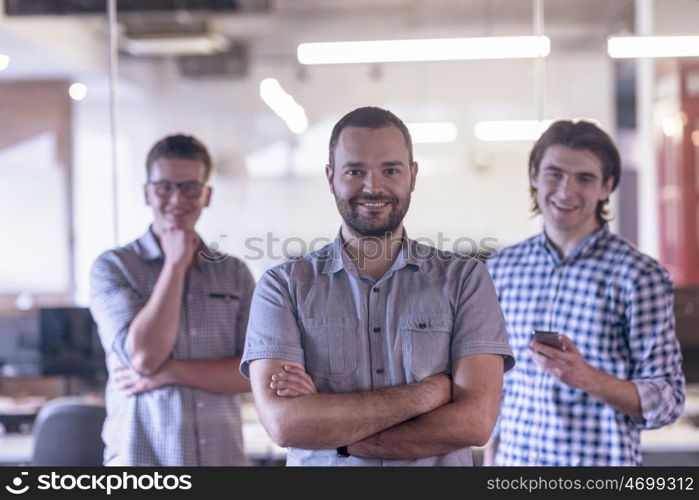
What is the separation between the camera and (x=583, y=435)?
2211 millimetres

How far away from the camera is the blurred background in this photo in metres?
2.56

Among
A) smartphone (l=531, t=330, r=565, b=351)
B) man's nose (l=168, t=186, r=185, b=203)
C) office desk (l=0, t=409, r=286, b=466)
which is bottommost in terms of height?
office desk (l=0, t=409, r=286, b=466)

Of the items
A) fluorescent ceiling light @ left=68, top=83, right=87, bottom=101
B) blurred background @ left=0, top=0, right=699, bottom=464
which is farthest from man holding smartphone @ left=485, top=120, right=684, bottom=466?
fluorescent ceiling light @ left=68, top=83, right=87, bottom=101

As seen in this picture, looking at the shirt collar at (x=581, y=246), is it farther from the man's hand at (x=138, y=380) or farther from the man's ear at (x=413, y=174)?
the man's hand at (x=138, y=380)

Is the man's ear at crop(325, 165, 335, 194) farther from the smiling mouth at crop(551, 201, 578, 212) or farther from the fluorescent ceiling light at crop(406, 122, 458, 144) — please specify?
the smiling mouth at crop(551, 201, 578, 212)

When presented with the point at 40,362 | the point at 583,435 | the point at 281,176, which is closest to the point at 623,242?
the point at 583,435

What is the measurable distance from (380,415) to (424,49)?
1.30 meters

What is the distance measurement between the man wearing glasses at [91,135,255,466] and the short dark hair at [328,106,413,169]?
52 centimetres

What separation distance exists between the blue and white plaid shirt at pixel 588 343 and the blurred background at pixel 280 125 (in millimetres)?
185

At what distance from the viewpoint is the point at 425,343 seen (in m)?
1.87

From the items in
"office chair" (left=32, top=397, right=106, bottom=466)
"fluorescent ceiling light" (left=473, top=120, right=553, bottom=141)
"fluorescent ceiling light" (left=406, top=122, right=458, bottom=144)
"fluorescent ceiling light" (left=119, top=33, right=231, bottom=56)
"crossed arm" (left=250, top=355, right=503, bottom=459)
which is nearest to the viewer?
"crossed arm" (left=250, top=355, right=503, bottom=459)

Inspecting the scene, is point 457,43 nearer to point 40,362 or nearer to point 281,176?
point 281,176

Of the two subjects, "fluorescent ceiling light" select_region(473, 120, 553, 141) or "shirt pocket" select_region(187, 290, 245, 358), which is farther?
"fluorescent ceiling light" select_region(473, 120, 553, 141)

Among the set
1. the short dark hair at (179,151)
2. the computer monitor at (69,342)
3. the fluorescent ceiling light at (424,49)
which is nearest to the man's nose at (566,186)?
the fluorescent ceiling light at (424,49)
